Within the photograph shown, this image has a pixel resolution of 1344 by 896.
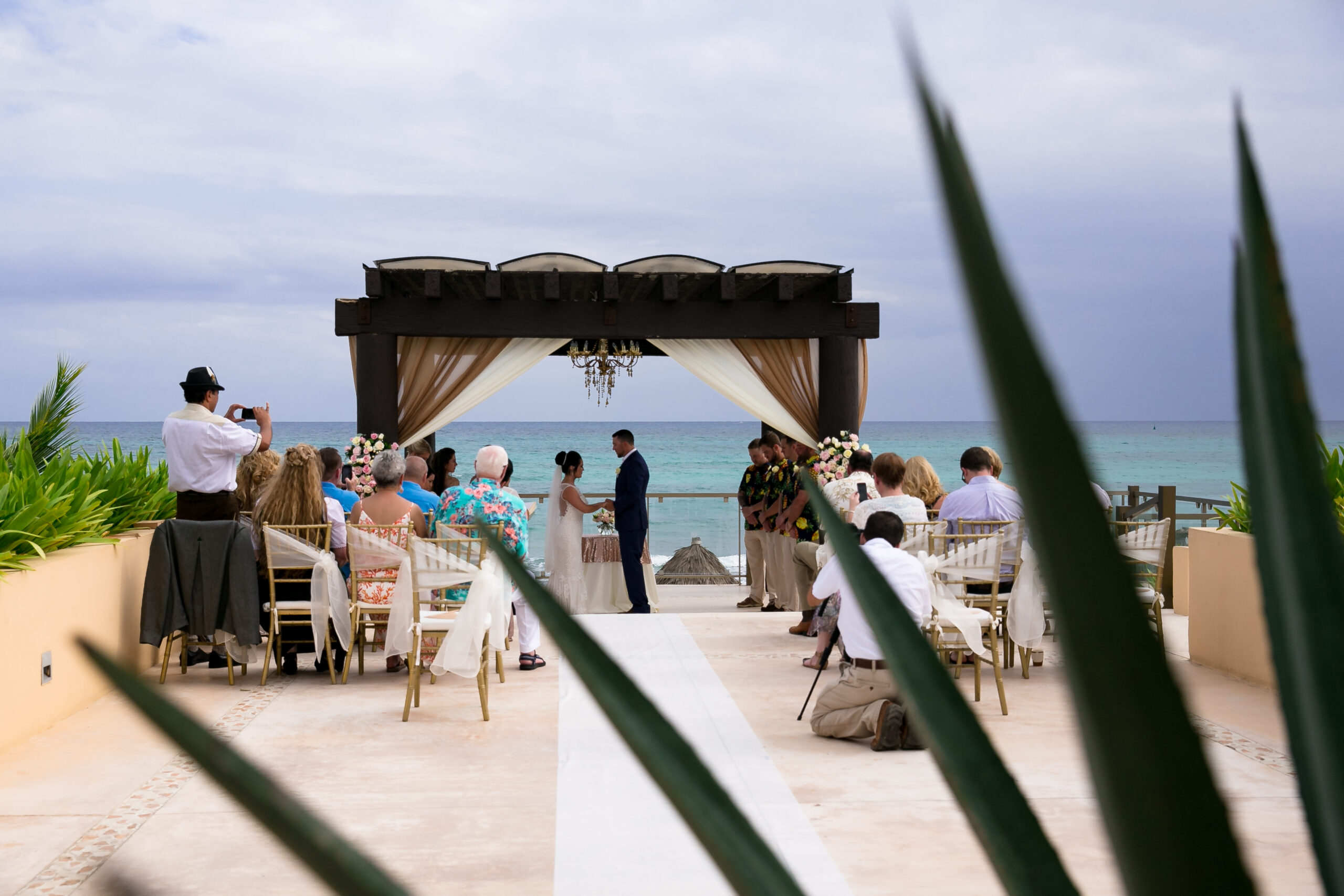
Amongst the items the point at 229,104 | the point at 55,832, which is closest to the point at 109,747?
the point at 55,832

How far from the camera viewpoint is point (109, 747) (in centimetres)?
439

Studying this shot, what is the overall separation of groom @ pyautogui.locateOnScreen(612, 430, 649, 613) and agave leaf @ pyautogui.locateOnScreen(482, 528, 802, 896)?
7986mm

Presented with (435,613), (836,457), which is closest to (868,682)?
(435,613)

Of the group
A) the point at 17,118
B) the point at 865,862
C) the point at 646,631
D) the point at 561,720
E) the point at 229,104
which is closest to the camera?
the point at 865,862

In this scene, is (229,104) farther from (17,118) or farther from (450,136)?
(450,136)

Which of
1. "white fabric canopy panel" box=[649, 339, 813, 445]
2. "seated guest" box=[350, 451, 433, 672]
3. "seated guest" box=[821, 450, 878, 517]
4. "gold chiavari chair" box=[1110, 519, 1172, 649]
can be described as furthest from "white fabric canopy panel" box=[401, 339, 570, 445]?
"gold chiavari chair" box=[1110, 519, 1172, 649]

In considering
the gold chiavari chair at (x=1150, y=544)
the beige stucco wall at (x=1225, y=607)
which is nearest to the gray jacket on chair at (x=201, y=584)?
the gold chiavari chair at (x=1150, y=544)

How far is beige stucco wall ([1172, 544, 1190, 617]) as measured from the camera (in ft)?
27.3

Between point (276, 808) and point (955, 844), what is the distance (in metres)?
3.45

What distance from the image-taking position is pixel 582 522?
28.7 ft

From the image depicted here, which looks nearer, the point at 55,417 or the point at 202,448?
the point at 202,448

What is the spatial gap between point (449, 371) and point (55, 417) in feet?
10.6

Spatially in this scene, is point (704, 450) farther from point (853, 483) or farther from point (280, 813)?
point (280, 813)

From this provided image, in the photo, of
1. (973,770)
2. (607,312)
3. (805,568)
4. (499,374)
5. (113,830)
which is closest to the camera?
(973,770)
